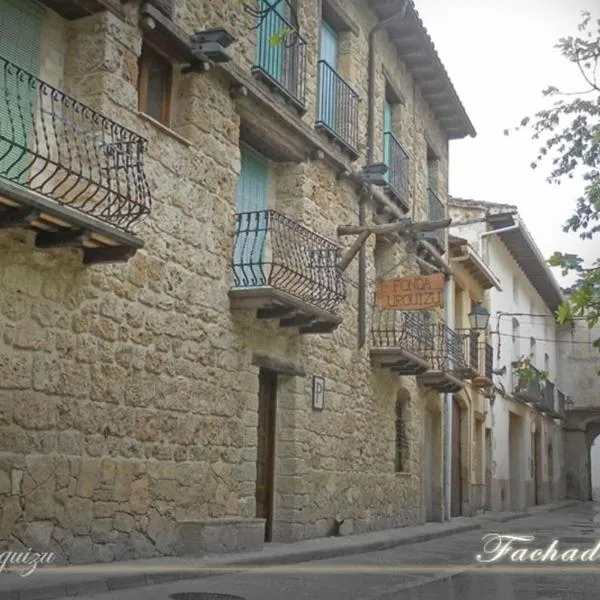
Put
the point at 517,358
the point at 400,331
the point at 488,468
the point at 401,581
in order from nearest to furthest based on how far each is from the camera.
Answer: the point at 401,581 → the point at 400,331 → the point at 488,468 → the point at 517,358

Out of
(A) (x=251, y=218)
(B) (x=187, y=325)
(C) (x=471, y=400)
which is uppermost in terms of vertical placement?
(A) (x=251, y=218)

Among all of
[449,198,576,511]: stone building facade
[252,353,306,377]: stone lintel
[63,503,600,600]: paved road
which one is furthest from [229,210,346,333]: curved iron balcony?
[449,198,576,511]: stone building facade

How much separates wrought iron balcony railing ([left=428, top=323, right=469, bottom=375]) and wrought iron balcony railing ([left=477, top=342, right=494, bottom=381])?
1801 mm

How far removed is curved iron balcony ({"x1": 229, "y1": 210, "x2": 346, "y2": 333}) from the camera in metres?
10.0


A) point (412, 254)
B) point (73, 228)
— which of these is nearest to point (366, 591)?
point (73, 228)

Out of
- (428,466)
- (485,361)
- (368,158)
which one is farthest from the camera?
(485,361)

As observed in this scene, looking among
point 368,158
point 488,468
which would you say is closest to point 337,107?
point 368,158

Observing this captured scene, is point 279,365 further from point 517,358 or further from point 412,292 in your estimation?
point 517,358

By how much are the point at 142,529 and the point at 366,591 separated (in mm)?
2145

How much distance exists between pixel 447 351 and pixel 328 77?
6.85 meters

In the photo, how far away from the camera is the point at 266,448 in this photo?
444 inches

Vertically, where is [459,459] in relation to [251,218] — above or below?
below

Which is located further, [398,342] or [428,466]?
[428,466]

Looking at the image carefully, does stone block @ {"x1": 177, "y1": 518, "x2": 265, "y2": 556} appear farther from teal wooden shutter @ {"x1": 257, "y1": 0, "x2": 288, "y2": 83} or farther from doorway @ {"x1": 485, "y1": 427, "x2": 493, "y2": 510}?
doorway @ {"x1": 485, "y1": 427, "x2": 493, "y2": 510}
